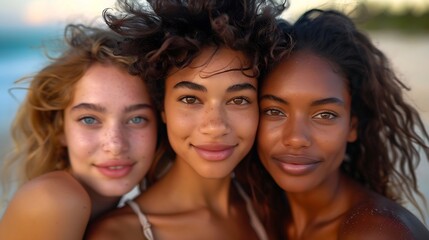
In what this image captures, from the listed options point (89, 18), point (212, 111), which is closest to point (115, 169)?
point (212, 111)

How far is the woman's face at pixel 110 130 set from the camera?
2.85m

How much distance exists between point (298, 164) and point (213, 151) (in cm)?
44

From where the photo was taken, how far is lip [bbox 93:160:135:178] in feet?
9.45

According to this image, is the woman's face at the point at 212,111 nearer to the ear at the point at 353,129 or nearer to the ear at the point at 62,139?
the ear at the point at 353,129

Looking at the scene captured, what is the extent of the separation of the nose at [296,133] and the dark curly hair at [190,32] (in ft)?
0.96

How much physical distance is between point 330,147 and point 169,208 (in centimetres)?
86

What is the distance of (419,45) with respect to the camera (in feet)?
43.1

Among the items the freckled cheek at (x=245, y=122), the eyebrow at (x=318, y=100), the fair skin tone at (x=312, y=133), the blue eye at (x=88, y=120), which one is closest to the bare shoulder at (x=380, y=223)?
the fair skin tone at (x=312, y=133)

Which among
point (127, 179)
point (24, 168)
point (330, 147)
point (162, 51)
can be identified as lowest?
point (24, 168)

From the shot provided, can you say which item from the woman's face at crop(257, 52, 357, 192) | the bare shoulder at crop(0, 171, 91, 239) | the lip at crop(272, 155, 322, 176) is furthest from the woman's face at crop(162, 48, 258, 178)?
the bare shoulder at crop(0, 171, 91, 239)

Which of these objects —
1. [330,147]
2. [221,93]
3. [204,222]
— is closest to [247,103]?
[221,93]

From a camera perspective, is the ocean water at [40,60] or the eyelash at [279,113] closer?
the eyelash at [279,113]

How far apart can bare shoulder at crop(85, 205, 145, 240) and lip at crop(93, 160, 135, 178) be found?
0.19 meters

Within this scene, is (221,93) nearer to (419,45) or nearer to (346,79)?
(346,79)
